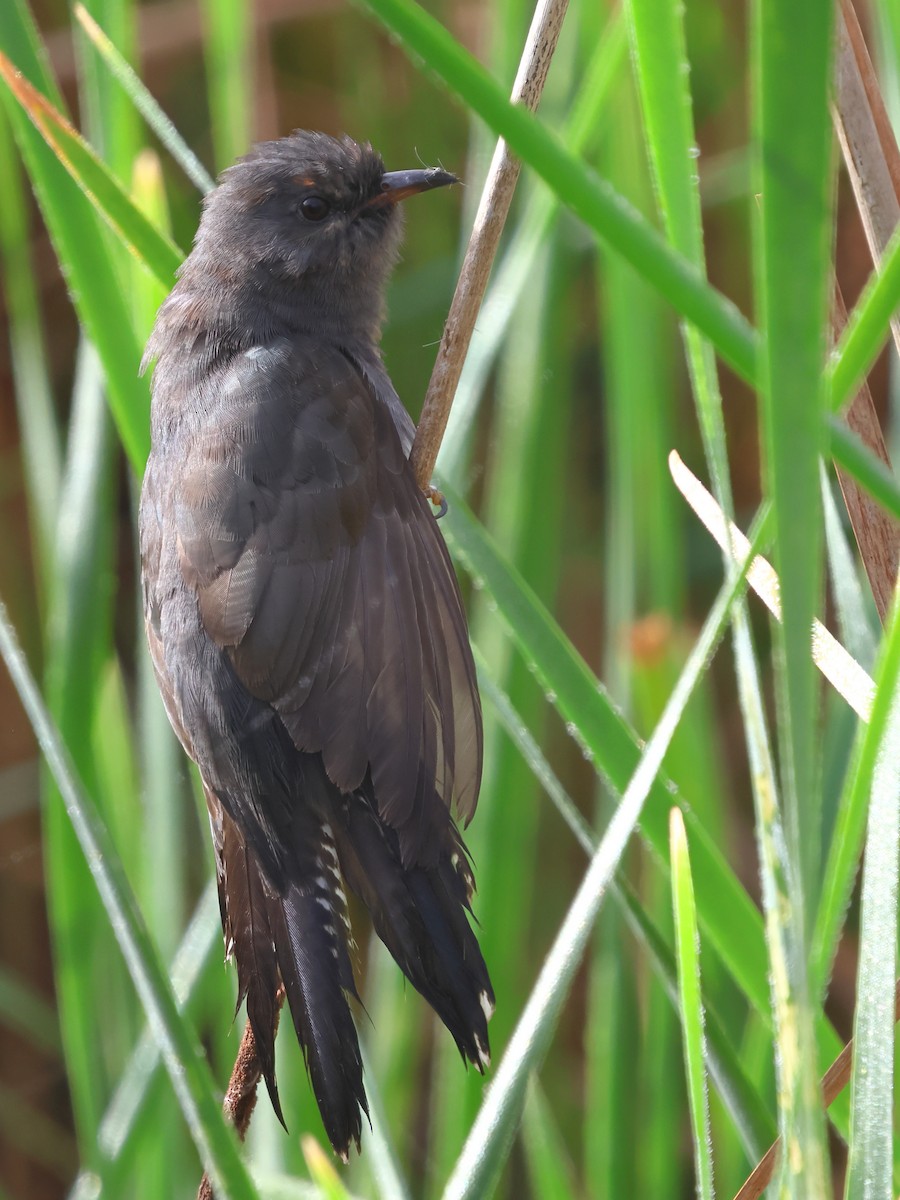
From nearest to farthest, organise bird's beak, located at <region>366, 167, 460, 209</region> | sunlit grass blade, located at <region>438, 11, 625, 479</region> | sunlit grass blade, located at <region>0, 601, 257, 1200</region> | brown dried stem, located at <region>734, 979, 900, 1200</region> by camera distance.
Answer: sunlit grass blade, located at <region>0, 601, 257, 1200</region>, brown dried stem, located at <region>734, 979, 900, 1200</region>, sunlit grass blade, located at <region>438, 11, 625, 479</region>, bird's beak, located at <region>366, 167, 460, 209</region>

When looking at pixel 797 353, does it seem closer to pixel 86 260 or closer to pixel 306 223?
pixel 86 260

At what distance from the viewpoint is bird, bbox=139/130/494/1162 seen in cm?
133

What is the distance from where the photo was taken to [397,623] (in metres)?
1.52

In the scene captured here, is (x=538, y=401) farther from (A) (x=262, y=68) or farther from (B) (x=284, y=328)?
(A) (x=262, y=68)

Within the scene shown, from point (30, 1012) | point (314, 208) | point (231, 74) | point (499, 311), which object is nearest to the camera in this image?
point (499, 311)

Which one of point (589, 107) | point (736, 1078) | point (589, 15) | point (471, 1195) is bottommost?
point (736, 1078)

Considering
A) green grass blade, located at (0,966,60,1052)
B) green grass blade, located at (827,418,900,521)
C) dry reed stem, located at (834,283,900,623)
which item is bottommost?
green grass blade, located at (0,966,60,1052)

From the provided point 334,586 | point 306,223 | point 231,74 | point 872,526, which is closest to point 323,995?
point 334,586

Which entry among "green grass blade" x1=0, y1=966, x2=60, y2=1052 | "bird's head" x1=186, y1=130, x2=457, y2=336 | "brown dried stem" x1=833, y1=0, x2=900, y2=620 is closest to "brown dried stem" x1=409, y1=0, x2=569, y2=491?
"brown dried stem" x1=833, y1=0, x2=900, y2=620

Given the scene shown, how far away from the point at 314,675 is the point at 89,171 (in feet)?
1.87

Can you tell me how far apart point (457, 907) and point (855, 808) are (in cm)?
61

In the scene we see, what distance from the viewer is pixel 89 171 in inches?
47.8

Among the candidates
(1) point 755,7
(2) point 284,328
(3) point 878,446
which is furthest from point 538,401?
(1) point 755,7

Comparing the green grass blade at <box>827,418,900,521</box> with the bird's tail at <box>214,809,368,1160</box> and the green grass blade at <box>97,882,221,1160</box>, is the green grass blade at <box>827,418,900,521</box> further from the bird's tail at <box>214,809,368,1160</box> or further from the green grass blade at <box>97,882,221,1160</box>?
the green grass blade at <box>97,882,221,1160</box>
